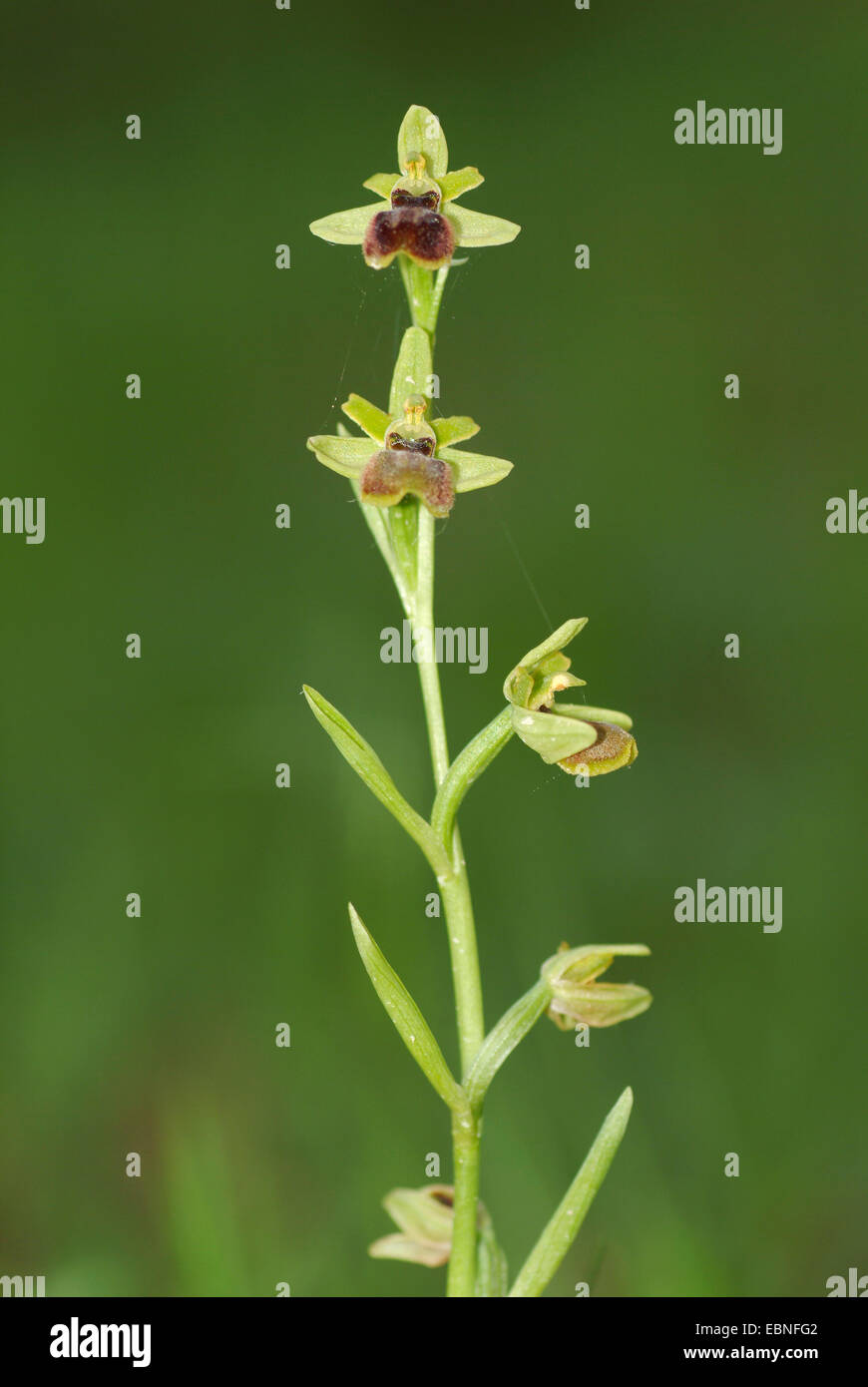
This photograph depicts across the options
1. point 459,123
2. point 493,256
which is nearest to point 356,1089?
point 493,256

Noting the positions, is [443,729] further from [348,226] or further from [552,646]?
[348,226]

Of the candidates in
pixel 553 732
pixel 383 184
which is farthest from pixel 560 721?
pixel 383 184

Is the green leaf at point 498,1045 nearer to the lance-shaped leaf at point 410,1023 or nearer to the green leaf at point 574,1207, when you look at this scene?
the lance-shaped leaf at point 410,1023

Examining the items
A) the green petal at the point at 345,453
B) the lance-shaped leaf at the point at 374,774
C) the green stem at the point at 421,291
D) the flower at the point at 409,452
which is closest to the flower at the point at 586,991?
the lance-shaped leaf at the point at 374,774

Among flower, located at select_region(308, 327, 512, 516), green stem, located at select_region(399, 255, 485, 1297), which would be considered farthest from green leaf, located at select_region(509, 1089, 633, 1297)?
flower, located at select_region(308, 327, 512, 516)

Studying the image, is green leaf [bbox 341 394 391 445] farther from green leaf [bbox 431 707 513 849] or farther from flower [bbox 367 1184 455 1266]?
flower [bbox 367 1184 455 1266]

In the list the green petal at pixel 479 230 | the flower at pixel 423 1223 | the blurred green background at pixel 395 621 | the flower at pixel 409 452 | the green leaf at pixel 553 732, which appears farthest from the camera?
the blurred green background at pixel 395 621
